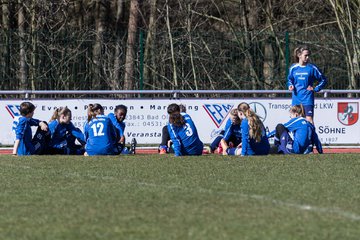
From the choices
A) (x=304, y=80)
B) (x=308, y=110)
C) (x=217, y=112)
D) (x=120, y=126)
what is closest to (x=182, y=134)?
(x=120, y=126)

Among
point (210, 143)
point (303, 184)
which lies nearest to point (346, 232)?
point (303, 184)

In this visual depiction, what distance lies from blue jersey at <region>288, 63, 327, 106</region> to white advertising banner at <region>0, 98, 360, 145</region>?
2058mm

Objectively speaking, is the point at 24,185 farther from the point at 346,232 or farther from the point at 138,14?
the point at 138,14

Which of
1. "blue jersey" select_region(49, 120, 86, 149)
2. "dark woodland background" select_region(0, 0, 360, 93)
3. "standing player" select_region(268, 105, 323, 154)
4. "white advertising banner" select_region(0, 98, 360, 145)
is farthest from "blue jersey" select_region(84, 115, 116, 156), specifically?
"dark woodland background" select_region(0, 0, 360, 93)

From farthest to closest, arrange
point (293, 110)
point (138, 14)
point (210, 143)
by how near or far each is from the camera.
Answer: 1. point (138, 14)
2. point (210, 143)
3. point (293, 110)

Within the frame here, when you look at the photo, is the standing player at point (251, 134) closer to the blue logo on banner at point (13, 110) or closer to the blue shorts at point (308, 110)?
the blue shorts at point (308, 110)

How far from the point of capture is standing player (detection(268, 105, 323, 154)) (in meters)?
17.6

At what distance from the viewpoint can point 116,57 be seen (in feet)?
76.5

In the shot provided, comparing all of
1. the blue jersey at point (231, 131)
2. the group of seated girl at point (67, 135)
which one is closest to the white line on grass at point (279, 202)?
the group of seated girl at point (67, 135)

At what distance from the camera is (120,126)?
18500 mm

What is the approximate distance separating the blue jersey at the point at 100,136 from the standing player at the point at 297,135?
318 centimetres

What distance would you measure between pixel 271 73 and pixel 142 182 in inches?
476

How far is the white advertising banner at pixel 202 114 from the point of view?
2033 centimetres

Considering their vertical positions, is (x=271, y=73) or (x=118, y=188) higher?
(x=271, y=73)
